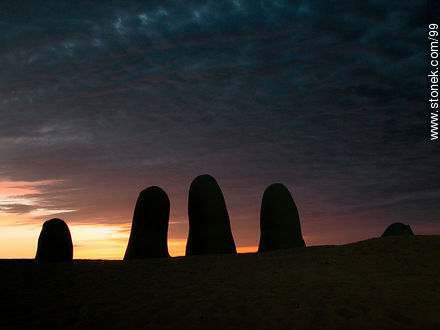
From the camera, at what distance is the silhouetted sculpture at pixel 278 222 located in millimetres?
20234

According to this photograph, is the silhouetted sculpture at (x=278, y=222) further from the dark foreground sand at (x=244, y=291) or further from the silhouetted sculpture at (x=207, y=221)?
the dark foreground sand at (x=244, y=291)

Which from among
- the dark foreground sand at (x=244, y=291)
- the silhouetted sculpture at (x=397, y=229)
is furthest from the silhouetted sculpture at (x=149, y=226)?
the silhouetted sculpture at (x=397, y=229)

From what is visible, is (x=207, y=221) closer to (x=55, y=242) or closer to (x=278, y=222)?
(x=278, y=222)

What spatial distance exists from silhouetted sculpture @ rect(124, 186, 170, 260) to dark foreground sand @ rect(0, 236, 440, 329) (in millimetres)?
2737

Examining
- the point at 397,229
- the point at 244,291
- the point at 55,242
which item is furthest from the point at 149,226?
the point at 397,229

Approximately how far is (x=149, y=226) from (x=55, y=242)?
532 centimetres

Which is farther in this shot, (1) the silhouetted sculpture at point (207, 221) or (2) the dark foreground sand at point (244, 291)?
(1) the silhouetted sculpture at point (207, 221)

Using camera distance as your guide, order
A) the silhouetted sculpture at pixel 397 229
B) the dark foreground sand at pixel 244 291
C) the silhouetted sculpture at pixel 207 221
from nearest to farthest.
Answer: the dark foreground sand at pixel 244 291 → the silhouetted sculpture at pixel 207 221 → the silhouetted sculpture at pixel 397 229

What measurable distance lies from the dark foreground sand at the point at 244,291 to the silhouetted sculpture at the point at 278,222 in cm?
402

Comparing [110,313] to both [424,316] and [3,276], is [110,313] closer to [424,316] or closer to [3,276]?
[424,316]

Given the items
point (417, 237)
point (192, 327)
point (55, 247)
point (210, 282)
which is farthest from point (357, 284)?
point (55, 247)

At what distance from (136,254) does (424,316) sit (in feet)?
45.9

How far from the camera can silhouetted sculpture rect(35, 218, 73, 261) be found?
20178mm

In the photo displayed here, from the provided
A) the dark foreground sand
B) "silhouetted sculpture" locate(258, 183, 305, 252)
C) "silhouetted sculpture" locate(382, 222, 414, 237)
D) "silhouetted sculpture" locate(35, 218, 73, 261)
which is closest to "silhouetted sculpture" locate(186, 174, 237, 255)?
"silhouetted sculpture" locate(258, 183, 305, 252)
